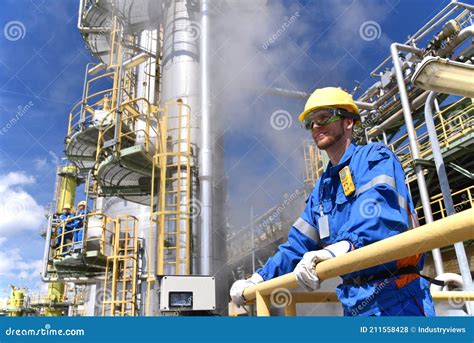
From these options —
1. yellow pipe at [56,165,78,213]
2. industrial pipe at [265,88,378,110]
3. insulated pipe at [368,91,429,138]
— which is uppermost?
yellow pipe at [56,165,78,213]

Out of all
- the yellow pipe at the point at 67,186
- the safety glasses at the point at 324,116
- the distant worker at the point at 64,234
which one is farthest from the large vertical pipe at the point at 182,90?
the yellow pipe at the point at 67,186

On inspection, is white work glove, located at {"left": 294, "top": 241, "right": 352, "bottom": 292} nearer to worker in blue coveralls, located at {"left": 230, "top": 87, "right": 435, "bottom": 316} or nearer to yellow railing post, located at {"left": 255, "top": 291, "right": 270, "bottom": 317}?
worker in blue coveralls, located at {"left": 230, "top": 87, "right": 435, "bottom": 316}

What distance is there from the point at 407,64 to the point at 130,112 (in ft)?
19.4

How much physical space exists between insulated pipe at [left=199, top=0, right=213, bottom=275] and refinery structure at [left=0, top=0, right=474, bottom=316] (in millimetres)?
20

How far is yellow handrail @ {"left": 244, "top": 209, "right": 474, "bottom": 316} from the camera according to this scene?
807mm

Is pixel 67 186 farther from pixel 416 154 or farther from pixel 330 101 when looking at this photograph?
pixel 330 101

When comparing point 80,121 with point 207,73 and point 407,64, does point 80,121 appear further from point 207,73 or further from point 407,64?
point 407,64

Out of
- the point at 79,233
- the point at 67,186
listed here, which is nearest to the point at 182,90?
the point at 79,233

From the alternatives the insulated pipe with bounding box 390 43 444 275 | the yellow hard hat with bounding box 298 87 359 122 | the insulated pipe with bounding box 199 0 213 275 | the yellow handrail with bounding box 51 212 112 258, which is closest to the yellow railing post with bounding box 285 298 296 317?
the yellow hard hat with bounding box 298 87 359 122

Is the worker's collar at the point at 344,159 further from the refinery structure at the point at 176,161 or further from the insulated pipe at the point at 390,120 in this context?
the insulated pipe at the point at 390,120

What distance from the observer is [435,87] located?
3.10 meters

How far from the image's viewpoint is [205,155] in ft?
22.3

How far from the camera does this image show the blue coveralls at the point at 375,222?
129cm

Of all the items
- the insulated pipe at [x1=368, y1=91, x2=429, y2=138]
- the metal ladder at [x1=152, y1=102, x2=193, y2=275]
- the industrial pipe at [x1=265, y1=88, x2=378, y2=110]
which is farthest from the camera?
the industrial pipe at [x1=265, y1=88, x2=378, y2=110]
